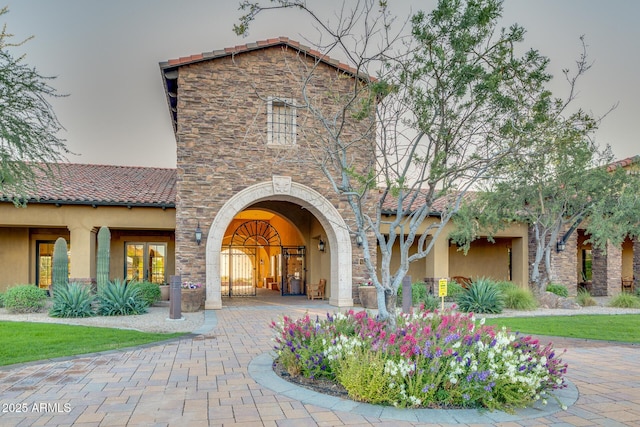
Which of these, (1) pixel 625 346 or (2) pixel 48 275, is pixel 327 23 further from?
(2) pixel 48 275

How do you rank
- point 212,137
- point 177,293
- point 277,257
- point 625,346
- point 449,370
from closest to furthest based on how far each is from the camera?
point 449,370 < point 625,346 < point 177,293 < point 212,137 < point 277,257

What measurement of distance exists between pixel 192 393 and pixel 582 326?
32.5ft

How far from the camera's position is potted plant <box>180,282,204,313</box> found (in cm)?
1316

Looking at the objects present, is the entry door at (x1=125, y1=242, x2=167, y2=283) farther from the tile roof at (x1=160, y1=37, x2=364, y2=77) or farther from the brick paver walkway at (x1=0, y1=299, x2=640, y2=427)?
the brick paver walkway at (x1=0, y1=299, x2=640, y2=427)

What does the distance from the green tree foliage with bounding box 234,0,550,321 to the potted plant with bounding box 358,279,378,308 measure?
308 inches

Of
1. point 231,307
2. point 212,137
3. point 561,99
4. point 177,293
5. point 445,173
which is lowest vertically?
point 231,307

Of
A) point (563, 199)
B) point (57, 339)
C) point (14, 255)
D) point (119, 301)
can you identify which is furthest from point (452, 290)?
point (14, 255)

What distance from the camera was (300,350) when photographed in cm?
567

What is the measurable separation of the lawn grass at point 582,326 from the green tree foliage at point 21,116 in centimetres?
1072

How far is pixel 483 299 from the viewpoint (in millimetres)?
13617

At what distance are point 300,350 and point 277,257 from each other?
18.8 metres

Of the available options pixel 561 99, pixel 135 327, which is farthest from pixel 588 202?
pixel 135 327

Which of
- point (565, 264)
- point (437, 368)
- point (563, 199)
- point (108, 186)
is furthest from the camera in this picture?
point (565, 264)

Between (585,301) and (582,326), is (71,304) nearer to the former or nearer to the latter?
(582,326)
